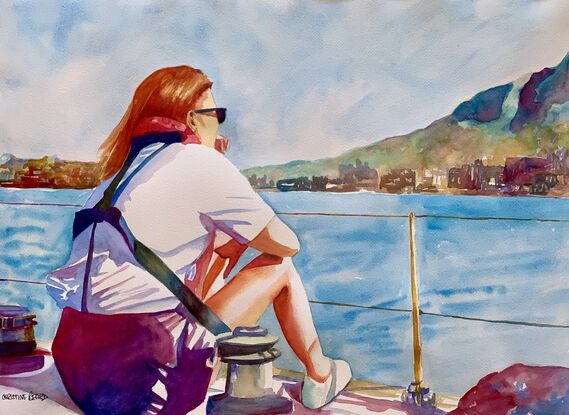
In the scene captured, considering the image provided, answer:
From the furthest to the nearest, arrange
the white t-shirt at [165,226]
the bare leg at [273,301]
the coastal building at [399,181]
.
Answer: the coastal building at [399,181], the bare leg at [273,301], the white t-shirt at [165,226]

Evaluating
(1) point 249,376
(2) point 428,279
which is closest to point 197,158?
(1) point 249,376

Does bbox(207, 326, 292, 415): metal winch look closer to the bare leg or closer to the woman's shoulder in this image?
the bare leg

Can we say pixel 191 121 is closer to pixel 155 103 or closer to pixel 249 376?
pixel 155 103

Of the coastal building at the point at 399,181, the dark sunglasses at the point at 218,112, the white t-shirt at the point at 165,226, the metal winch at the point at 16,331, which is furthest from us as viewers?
the metal winch at the point at 16,331

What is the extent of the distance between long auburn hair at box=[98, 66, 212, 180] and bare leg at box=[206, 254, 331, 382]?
0.46 metres

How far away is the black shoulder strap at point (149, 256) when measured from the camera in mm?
1447

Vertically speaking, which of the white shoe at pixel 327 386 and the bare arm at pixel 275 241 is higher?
the bare arm at pixel 275 241

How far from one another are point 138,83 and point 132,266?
0.72m

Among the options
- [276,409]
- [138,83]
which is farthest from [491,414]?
[138,83]

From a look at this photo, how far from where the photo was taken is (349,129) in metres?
1.81

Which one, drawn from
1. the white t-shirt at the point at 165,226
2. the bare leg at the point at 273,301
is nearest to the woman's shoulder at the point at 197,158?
the white t-shirt at the point at 165,226
